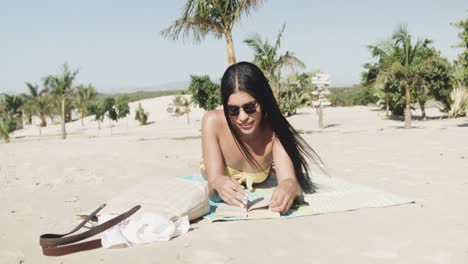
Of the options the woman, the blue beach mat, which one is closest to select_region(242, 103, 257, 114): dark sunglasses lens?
the woman

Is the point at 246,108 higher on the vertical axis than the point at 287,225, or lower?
higher

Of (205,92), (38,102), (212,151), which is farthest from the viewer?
(38,102)

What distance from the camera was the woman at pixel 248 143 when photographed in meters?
3.30

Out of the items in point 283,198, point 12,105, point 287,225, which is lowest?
point 287,225

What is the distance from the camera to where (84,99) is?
45.4 m

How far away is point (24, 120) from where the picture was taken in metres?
49.2

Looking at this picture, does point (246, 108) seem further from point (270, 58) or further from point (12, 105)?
point (12, 105)

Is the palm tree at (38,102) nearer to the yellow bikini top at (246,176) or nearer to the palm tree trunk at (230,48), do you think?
the palm tree trunk at (230,48)

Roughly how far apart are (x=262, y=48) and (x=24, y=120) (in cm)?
4187

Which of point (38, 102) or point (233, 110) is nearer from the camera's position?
point (233, 110)

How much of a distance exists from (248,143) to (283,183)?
0.58 m

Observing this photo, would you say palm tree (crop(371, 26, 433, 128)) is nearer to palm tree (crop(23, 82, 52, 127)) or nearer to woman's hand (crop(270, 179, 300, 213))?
woman's hand (crop(270, 179, 300, 213))

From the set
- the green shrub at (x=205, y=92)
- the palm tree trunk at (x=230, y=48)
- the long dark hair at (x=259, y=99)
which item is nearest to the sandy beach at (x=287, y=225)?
the long dark hair at (x=259, y=99)

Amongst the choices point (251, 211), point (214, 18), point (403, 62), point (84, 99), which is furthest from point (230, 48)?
point (84, 99)
